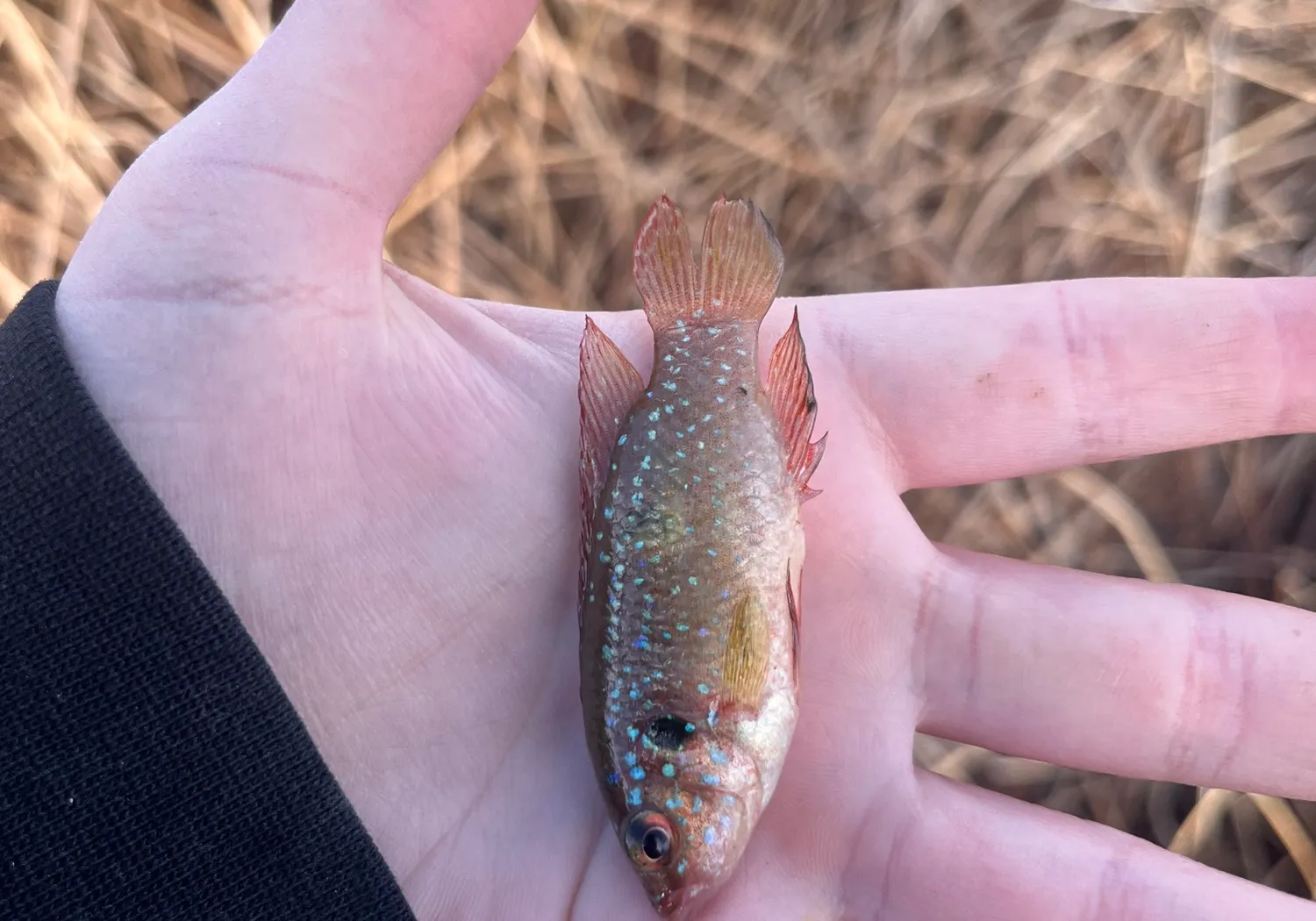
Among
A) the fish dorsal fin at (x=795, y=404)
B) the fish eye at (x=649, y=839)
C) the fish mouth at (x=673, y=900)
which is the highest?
the fish dorsal fin at (x=795, y=404)

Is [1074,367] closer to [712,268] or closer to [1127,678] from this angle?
[1127,678]

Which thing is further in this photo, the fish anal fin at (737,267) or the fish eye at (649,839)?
the fish anal fin at (737,267)

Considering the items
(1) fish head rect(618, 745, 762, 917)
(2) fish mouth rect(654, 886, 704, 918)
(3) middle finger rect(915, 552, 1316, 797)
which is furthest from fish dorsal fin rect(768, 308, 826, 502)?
(2) fish mouth rect(654, 886, 704, 918)

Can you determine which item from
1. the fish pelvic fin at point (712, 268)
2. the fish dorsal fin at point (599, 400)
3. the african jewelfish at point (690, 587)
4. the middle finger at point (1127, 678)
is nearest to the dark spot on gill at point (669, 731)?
the african jewelfish at point (690, 587)

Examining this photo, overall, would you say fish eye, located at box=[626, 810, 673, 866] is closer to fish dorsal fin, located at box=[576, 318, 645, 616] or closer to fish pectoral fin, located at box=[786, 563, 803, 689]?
fish pectoral fin, located at box=[786, 563, 803, 689]

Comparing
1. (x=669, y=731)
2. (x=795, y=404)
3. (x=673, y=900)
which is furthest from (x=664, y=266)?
(x=673, y=900)

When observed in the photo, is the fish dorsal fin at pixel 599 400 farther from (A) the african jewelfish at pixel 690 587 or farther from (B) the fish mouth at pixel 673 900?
(B) the fish mouth at pixel 673 900
